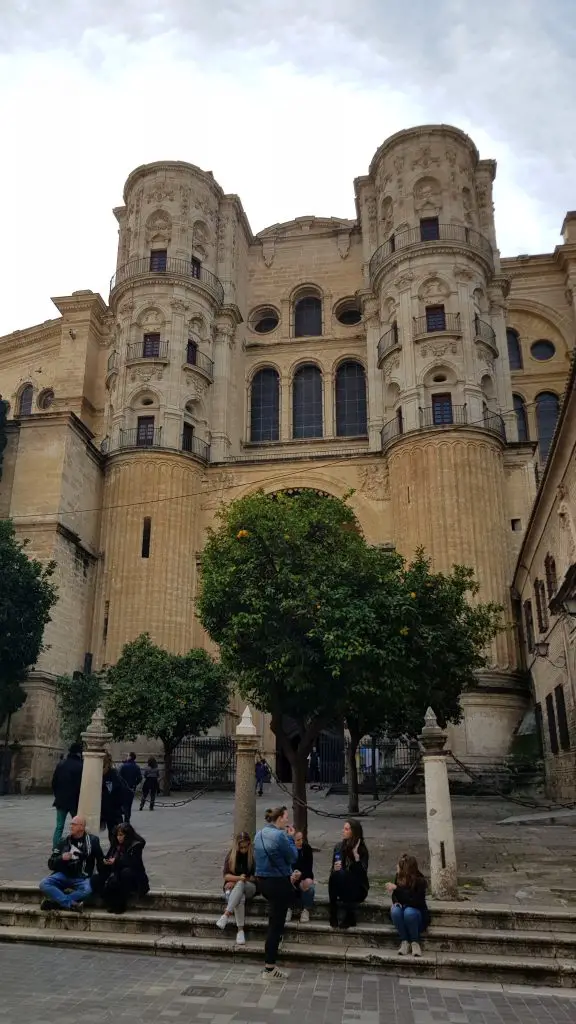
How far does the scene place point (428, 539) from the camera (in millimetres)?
26516

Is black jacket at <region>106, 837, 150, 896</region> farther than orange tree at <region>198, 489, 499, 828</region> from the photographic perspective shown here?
No

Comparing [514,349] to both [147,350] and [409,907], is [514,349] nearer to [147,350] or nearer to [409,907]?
[147,350]

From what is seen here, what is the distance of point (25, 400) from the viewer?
3831 centimetres

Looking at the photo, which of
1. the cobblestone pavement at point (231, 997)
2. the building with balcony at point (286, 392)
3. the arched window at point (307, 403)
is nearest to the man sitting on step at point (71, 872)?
the cobblestone pavement at point (231, 997)

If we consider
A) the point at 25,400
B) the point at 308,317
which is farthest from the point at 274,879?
the point at 25,400

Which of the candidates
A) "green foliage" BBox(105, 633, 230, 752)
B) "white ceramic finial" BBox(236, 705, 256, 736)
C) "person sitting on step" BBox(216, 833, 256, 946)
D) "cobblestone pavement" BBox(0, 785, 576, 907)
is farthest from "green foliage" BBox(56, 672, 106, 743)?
"person sitting on step" BBox(216, 833, 256, 946)

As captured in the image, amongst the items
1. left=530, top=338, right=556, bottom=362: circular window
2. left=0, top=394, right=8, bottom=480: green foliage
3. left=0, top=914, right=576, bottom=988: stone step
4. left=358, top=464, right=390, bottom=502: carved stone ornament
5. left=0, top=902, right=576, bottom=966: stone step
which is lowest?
left=0, top=914, right=576, bottom=988: stone step

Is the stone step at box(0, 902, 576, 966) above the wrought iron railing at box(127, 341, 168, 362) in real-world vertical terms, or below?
below

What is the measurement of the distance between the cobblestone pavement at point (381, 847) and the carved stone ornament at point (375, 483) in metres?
12.5

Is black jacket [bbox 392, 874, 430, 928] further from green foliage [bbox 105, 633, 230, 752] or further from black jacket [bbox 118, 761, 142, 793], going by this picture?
green foliage [bbox 105, 633, 230, 752]

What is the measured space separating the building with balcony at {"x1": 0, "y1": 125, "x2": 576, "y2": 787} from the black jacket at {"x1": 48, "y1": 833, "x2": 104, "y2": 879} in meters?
16.5

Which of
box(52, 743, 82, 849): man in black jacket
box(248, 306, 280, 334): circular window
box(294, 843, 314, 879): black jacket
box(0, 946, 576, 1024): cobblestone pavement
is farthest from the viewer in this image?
box(248, 306, 280, 334): circular window

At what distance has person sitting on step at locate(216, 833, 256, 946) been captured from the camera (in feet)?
23.4

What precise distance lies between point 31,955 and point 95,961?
616mm
